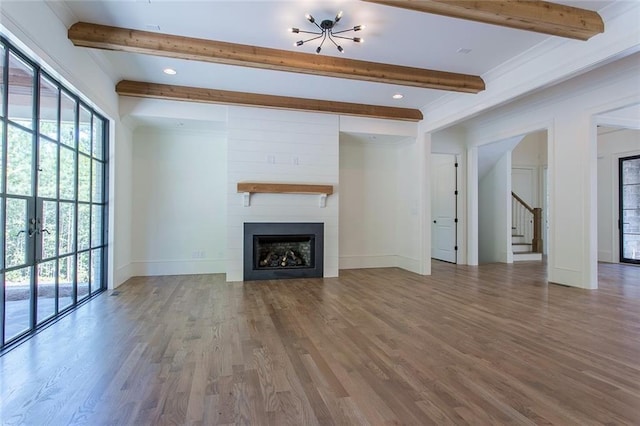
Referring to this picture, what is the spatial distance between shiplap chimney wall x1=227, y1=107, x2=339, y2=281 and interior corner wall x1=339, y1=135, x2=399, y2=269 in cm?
90

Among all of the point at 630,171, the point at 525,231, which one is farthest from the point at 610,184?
the point at 525,231

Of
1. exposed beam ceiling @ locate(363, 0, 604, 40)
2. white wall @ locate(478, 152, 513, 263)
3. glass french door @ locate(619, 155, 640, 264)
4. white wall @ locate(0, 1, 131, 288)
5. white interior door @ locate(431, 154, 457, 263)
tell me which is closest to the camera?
white wall @ locate(0, 1, 131, 288)

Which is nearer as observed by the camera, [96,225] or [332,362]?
[332,362]

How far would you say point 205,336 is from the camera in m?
3.00

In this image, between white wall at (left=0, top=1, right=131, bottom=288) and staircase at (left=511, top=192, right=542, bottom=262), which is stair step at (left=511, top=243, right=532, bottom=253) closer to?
staircase at (left=511, top=192, right=542, bottom=262)

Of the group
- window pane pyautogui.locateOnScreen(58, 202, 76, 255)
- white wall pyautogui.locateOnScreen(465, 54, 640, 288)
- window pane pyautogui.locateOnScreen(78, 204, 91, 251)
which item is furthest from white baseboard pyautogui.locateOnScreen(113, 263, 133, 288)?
white wall pyautogui.locateOnScreen(465, 54, 640, 288)

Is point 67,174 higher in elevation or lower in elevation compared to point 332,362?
higher

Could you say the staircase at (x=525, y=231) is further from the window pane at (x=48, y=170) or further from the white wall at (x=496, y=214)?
the window pane at (x=48, y=170)

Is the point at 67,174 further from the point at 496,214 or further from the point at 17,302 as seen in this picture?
the point at 496,214

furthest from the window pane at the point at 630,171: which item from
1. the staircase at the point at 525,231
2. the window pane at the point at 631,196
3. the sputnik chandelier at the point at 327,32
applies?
the sputnik chandelier at the point at 327,32

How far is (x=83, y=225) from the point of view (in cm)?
423

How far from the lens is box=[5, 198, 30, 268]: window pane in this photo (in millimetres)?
2715

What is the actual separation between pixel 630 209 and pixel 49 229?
35.3 feet

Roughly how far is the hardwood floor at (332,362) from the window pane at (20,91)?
76.4 inches
